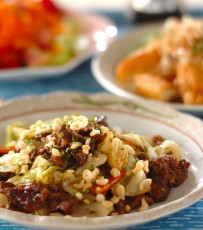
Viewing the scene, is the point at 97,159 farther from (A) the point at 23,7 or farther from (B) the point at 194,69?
(A) the point at 23,7

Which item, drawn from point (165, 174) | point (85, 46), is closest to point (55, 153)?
point (165, 174)

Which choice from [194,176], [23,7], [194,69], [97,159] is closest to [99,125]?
[97,159]

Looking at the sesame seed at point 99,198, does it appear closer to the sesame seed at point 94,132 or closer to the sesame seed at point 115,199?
the sesame seed at point 115,199

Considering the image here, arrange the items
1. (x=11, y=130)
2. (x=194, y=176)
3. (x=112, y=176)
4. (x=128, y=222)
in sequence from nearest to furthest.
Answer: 1. (x=128, y=222)
2. (x=112, y=176)
3. (x=194, y=176)
4. (x=11, y=130)

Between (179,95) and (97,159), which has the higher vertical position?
(97,159)

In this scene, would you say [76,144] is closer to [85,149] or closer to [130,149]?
[85,149]

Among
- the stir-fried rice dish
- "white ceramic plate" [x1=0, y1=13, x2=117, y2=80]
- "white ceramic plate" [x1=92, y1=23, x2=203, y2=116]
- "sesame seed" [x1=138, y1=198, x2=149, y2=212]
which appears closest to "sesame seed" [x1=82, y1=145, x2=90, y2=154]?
the stir-fried rice dish
